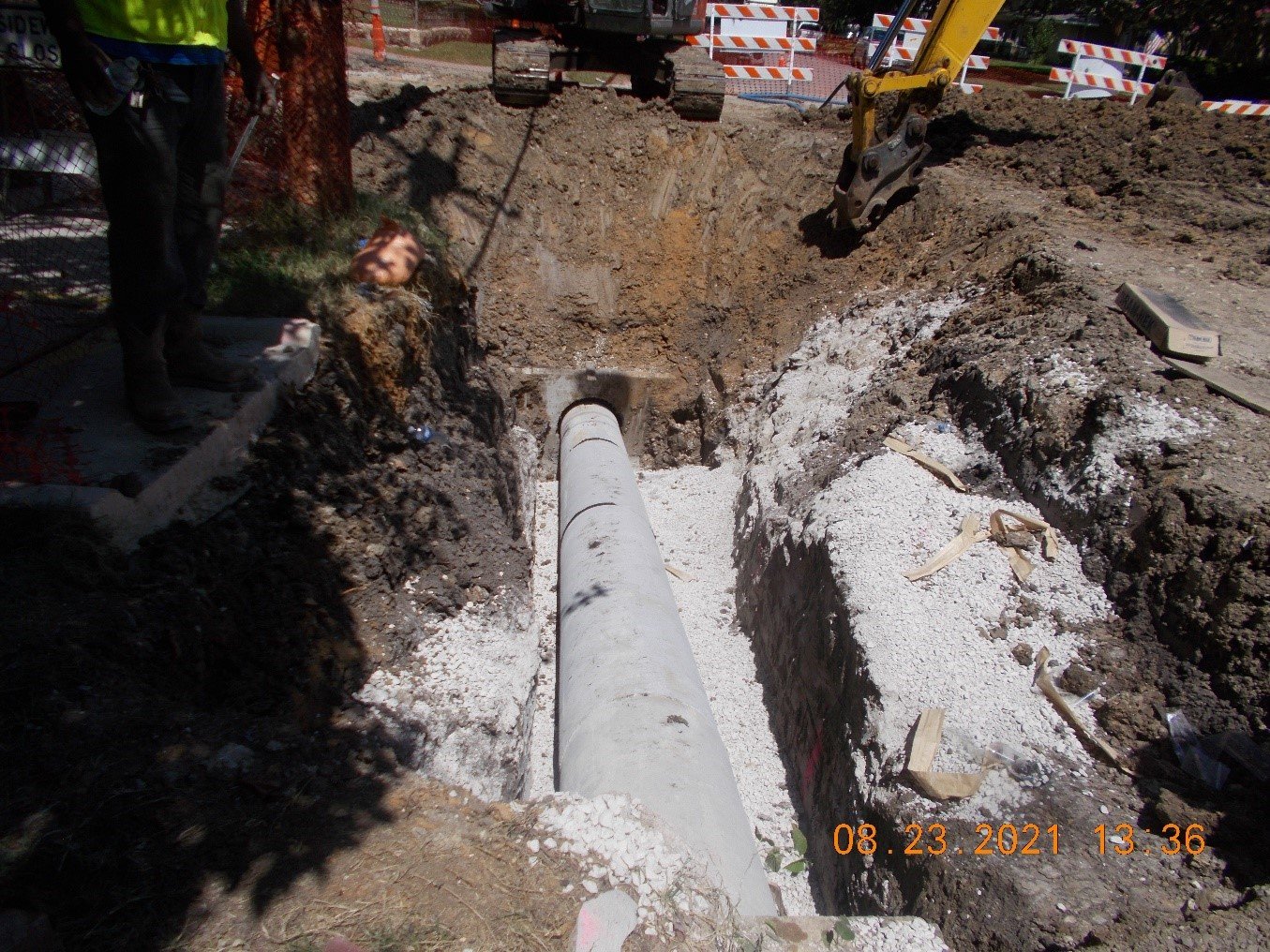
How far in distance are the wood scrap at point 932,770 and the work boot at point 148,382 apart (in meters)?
3.43

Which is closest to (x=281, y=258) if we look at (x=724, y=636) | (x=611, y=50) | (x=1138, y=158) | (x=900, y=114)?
(x=724, y=636)

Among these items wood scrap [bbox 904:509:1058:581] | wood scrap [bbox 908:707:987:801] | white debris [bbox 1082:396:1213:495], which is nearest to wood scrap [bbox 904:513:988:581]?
wood scrap [bbox 904:509:1058:581]

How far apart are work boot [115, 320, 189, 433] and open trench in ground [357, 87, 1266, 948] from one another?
1420 millimetres

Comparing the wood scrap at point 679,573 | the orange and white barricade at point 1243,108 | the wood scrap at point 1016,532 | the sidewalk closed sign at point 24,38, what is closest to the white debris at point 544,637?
the wood scrap at point 679,573

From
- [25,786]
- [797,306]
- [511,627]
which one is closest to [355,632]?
[511,627]

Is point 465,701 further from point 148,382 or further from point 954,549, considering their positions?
point 954,549

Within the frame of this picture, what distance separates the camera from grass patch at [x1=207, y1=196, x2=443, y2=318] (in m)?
4.41

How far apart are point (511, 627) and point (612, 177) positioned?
5.78 metres

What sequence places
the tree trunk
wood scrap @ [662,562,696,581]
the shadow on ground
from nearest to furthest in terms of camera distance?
the shadow on ground, the tree trunk, wood scrap @ [662,562,696,581]

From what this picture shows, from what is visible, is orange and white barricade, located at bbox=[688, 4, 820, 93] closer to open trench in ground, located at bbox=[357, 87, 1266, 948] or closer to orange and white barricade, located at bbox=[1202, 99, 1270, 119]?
open trench in ground, located at bbox=[357, 87, 1266, 948]

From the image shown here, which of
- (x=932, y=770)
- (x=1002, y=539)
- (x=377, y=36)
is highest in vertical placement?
(x=377, y=36)

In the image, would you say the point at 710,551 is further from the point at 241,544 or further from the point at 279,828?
the point at 279,828

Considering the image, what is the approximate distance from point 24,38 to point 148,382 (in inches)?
113

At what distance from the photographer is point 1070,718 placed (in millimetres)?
3252
